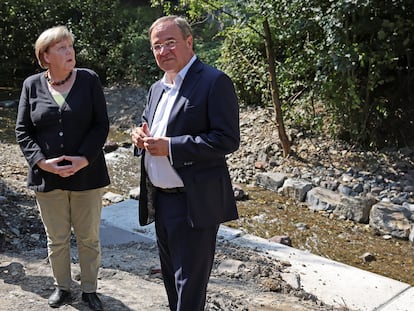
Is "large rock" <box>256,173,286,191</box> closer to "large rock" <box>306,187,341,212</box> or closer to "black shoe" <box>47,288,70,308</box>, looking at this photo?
"large rock" <box>306,187,341,212</box>

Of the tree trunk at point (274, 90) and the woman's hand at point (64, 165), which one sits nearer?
the woman's hand at point (64, 165)

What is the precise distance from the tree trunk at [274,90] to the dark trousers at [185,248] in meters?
4.39

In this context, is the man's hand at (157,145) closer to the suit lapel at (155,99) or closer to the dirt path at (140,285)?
the suit lapel at (155,99)

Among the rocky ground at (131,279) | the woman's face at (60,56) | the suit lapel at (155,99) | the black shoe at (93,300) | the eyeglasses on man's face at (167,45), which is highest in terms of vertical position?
the eyeglasses on man's face at (167,45)

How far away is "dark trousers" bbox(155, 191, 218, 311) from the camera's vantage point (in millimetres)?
2314

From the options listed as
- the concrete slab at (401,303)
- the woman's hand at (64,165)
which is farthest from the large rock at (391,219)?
the woman's hand at (64,165)

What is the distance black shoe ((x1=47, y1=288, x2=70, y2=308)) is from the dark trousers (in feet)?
2.97

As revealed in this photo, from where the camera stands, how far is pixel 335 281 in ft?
12.7

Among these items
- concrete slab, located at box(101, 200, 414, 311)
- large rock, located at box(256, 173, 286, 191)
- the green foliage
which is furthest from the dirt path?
the green foliage

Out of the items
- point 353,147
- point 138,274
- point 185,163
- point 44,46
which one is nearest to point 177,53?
point 185,163

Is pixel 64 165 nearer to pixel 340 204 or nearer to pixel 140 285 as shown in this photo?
pixel 140 285

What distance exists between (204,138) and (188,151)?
0.27 feet

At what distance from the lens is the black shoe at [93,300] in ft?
9.71

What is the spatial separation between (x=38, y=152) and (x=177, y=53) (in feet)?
3.31
